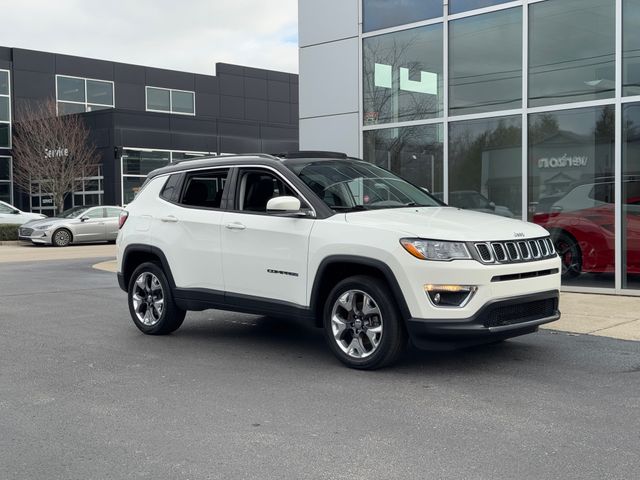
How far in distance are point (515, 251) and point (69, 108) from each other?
119 feet

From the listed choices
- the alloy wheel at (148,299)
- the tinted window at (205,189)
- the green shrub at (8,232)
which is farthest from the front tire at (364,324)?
the green shrub at (8,232)

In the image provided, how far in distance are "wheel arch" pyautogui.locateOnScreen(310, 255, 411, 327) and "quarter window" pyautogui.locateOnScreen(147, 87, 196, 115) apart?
1473 inches

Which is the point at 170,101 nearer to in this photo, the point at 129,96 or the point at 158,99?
the point at 158,99

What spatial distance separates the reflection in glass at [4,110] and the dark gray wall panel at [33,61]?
168 centimetres

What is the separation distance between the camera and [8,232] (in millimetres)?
27000

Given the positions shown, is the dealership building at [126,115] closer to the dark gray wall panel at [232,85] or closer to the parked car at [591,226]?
the dark gray wall panel at [232,85]

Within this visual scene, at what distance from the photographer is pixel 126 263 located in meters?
8.38

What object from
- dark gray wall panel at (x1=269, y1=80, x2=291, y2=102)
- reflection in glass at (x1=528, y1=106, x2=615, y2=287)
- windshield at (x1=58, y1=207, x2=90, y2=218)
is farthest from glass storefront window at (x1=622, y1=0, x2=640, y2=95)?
dark gray wall panel at (x1=269, y1=80, x2=291, y2=102)

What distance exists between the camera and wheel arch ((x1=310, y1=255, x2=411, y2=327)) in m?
5.93

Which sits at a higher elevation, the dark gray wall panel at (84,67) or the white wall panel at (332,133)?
the dark gray wall panel at (84,67)

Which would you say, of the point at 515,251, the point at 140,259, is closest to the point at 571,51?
the point at 515,251

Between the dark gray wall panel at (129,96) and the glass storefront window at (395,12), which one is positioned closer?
the glass storefront window at (395,12)

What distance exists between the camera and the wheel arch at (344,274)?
5930 millimetres

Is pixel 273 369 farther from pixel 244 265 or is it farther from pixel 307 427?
pixel 307 427
